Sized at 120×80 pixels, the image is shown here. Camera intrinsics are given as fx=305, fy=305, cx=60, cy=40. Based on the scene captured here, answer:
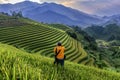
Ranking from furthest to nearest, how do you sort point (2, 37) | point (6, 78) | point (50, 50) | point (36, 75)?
point (2, 37) → point (50, 50) → point (36, 75) → point (6, 78)

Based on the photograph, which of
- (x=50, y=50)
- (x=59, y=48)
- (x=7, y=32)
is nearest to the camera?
(x=59, y=48)

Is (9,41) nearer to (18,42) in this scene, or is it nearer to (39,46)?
(18,42)

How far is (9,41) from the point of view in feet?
285

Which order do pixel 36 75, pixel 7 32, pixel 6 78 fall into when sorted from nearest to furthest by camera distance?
pixel 6 78 → pixel 36 75 → pixel 7 32

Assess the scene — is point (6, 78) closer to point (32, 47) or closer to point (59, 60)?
point (59, 60)

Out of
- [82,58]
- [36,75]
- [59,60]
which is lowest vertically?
[82,58]

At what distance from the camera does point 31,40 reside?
3693 inches

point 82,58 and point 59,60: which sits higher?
point 59,60

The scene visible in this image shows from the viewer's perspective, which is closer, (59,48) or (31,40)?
(59,48)

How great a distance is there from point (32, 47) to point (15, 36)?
13295 mm

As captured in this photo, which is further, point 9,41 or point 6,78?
point 9,41

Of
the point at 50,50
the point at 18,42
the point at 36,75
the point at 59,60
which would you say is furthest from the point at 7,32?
the point at 36,75

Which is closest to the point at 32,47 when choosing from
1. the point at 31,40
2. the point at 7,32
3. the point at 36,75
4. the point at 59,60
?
the point at 31,40

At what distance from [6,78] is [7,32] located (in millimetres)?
95117
